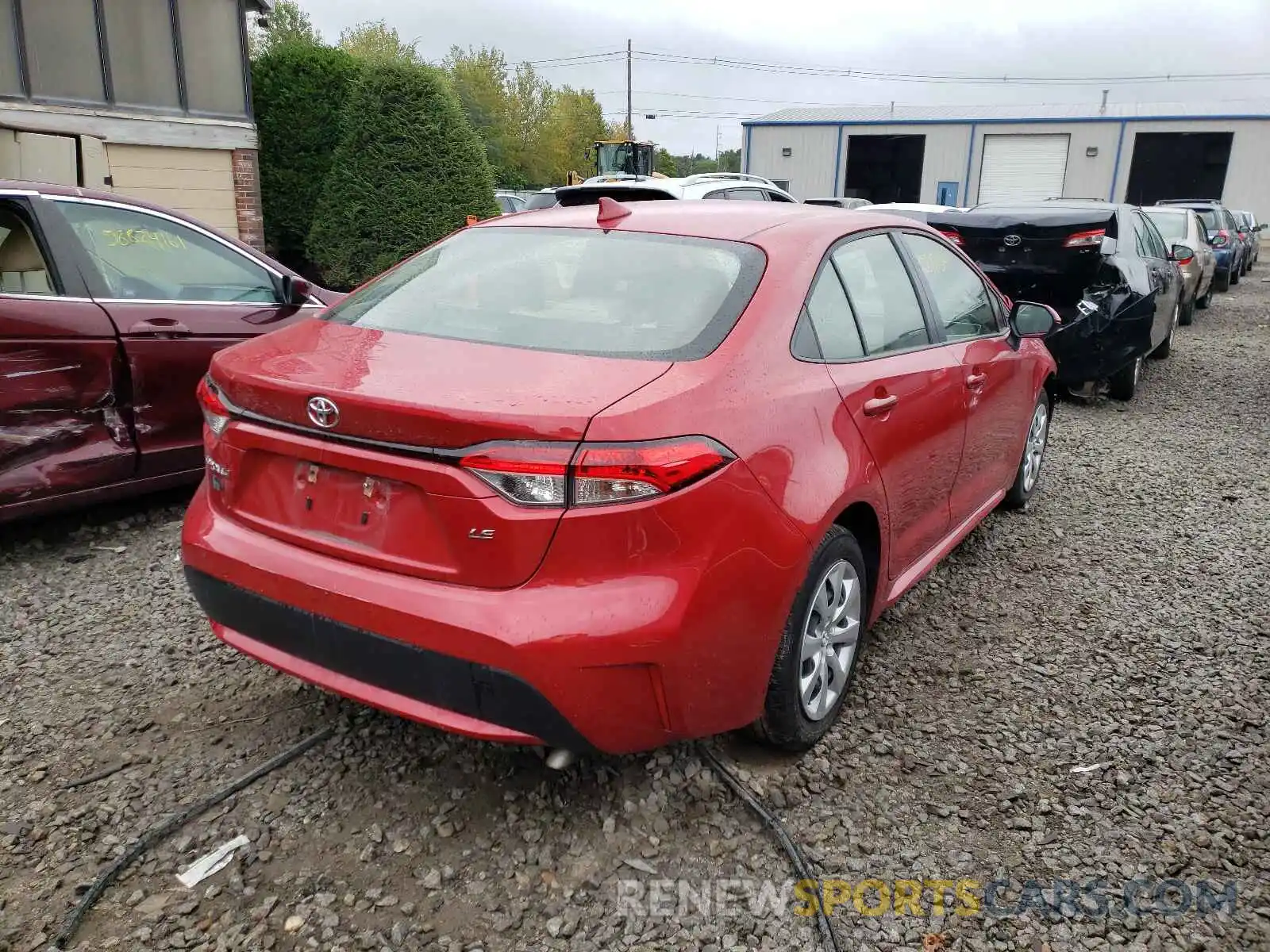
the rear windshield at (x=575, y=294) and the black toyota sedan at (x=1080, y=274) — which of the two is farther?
the black toyota sedan at (x=1080, y=274)

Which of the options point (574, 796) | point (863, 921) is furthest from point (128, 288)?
point (863, 921)

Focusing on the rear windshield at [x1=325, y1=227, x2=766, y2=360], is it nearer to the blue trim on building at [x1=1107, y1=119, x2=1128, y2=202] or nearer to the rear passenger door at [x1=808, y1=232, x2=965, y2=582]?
the rear passenger door at [x1=808, y1=232, x2=965, y2=582]

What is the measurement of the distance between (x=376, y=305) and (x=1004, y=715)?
7.98ft

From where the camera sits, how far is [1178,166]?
43.2m

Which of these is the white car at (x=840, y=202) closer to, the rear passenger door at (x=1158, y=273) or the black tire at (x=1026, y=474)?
the rear passenger door at (x=1158, y=273)

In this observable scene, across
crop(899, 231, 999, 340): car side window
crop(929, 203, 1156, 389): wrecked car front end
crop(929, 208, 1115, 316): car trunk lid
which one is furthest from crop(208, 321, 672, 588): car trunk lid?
crop(929, 208, 1115, 316): car trunk lid

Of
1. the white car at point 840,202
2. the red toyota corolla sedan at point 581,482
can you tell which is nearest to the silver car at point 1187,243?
the white car at point 840,202

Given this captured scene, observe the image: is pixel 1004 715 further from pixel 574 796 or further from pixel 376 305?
pixel 376 305

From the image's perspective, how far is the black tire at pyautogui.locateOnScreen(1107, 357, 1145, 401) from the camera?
805 cm

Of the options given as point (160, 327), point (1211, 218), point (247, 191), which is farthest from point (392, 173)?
point (1211, 218)

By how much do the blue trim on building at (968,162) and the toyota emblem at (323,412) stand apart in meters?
42.1

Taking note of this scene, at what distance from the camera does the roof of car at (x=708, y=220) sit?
3.01 meters

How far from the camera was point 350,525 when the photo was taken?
235 centimetres

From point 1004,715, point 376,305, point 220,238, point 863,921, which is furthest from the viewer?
point 220,238
